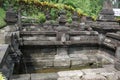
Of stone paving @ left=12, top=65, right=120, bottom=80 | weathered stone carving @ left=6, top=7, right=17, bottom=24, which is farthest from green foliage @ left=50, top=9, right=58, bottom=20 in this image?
stone paving @ left=12, top=65, right=120, bottom=80

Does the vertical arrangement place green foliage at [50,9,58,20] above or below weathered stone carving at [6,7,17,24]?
below

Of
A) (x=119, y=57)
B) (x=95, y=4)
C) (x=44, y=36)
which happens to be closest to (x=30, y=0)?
(x=95, y=4)

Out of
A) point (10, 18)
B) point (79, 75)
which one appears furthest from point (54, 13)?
point (79, 75)

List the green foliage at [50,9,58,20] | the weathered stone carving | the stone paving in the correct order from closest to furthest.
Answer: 1. the stone paving
2. the weathered stone carving
3. the green foliage at [50,9,58,20]

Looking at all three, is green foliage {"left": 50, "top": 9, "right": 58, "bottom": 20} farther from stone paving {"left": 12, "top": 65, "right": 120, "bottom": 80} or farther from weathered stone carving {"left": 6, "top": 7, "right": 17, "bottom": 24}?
stone paving {"left": 12, "top": 65, "right": 120, "bottom": 80}

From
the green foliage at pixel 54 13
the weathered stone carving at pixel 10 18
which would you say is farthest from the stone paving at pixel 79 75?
the green foliage at pixel 54 13

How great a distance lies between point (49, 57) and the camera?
976 cm

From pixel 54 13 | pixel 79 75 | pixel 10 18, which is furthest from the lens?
pixel 54 13

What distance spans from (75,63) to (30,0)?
15200 millimetres

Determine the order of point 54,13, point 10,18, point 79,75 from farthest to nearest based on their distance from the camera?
point 54,13, point 10,18, point 79,75

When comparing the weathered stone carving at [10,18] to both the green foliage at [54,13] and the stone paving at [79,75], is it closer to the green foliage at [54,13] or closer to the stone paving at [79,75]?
the stone paving at [79,75]

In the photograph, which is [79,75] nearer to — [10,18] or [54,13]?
[10,18]

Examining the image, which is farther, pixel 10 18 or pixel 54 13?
pixel 54 13

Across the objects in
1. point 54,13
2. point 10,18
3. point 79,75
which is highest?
point 10,18
